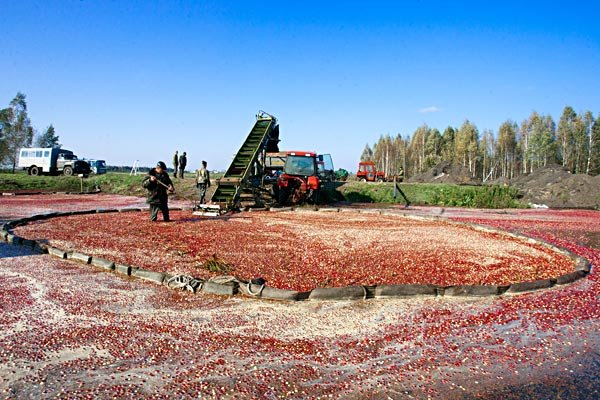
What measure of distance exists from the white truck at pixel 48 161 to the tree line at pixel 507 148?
136ft

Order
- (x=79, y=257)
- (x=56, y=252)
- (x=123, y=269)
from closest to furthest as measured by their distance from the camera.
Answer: (x=123, y=269)
(x=79, y=257)
(x=56, y=252)

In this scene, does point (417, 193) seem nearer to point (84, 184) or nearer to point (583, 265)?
point (583, 265)

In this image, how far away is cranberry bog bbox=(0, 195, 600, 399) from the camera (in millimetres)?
3570

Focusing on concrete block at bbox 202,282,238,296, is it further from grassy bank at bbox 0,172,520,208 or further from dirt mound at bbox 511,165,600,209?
dirt mound at bbox 511,165,600,209

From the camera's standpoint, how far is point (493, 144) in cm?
8394

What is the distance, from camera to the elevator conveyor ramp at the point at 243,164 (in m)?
18.0

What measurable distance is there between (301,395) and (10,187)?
110ft

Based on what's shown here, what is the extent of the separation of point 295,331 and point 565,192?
95.3 feet

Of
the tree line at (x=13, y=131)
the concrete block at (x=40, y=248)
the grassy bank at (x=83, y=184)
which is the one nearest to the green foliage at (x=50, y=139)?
the tree line at (x=13, y=131)

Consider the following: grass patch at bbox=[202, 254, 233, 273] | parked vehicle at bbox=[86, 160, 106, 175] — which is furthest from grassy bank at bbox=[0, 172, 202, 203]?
grass patch at bbox=[202, 254, 233, 273]

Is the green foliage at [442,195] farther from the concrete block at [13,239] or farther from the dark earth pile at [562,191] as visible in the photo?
the concrete block at [13,239]

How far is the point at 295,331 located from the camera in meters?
4.80

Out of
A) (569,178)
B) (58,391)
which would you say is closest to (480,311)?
(58,391)

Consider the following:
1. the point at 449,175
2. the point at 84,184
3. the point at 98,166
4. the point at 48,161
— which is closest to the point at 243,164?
the point at 84,184
